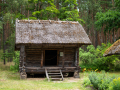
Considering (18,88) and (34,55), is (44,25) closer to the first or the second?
(34,55)

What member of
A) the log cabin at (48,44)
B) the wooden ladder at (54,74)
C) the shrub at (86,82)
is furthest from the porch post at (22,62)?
the shrub at (86,82)

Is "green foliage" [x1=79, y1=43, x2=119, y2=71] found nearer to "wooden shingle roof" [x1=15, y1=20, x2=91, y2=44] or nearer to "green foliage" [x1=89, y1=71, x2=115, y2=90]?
"wooden shingle roof" [x1=15, y1=20, x2=91, y2=44]

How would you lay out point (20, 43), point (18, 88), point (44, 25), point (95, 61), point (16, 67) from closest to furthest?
point (18, 88) < point (20, 43) < point (44, 25) < point (16, 67) < point (95, 61)

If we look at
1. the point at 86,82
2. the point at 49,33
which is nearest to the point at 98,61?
the point at 49,33

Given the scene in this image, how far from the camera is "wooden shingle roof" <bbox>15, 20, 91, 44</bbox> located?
47.1 ft

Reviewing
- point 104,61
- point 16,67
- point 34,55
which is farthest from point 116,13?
point 16,67

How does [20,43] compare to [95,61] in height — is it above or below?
above

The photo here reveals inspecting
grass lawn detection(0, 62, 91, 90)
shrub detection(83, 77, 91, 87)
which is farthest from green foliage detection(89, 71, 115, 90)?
grass lawn detection(0, 62, 91, 90)

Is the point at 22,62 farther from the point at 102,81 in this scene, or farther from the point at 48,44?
the point at 102,81

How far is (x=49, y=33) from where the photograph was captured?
15242mm

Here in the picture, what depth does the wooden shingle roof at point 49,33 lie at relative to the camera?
14366 mm

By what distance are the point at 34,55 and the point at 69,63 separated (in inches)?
134

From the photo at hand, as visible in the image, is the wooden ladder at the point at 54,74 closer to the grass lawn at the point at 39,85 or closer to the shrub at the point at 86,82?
the grass lawn at the point at 39,85

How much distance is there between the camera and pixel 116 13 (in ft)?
73.6
